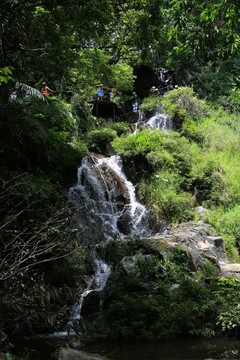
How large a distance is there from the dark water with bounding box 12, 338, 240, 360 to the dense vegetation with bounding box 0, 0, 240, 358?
36cm

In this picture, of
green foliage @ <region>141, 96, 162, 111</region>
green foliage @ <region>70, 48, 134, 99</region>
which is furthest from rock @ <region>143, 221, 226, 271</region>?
green foliage @ <region>141, 96, 162, 111</region>

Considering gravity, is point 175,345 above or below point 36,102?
below

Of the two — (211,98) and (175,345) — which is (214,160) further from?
(175,345)

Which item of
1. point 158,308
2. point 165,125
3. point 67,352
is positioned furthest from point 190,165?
point 67,352

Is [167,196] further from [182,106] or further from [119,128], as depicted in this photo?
[182,106]

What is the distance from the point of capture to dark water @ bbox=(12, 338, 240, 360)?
5668mm

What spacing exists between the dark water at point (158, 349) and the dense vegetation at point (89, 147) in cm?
36

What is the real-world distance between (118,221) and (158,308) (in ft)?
19.3

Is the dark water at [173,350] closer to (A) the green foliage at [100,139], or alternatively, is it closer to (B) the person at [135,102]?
(A) the green foliage at [100,139]

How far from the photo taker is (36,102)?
882 cm

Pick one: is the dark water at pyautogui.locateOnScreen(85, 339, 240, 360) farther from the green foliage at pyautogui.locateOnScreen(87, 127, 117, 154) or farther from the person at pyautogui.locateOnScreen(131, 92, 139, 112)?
the person at pyautogui.locateOnScreen(131, 92, 139, 112)

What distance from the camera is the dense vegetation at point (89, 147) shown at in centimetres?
538

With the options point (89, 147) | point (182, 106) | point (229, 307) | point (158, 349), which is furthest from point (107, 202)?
point (182, 106)

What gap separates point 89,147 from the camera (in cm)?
1750
